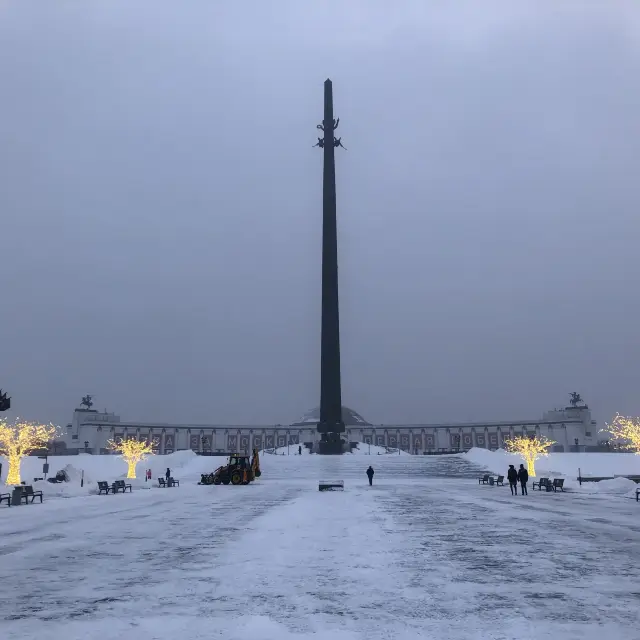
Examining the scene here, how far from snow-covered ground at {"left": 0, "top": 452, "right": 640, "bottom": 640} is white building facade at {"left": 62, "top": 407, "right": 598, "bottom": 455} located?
355ft

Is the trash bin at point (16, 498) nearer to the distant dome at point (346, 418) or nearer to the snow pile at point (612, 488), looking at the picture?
the snow pile at point (612, 488)

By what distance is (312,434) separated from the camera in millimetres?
130375

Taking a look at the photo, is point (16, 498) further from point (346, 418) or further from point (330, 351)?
point (346, 418)

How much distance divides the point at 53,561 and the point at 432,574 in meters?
7.38

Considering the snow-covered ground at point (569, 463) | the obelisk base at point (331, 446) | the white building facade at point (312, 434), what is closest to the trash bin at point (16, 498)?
the snow-covered ground at point (569, 463)

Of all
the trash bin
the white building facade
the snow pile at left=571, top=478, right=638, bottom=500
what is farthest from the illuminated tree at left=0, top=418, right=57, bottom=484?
the white building facade

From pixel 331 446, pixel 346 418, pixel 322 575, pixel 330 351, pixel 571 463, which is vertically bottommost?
pixel 571 463

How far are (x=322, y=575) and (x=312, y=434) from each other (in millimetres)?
123209

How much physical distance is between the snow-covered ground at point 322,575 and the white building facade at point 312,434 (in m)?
108

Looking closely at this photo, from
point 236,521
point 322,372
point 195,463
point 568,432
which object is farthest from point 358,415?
point 236,521

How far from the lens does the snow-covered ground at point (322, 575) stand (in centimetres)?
658

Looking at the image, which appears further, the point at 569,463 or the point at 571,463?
the point at 571,463

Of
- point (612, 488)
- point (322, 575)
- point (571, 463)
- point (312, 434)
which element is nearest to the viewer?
A: point (322, 575)

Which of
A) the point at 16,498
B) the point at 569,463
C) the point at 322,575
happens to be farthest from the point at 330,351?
the point at 322,575
